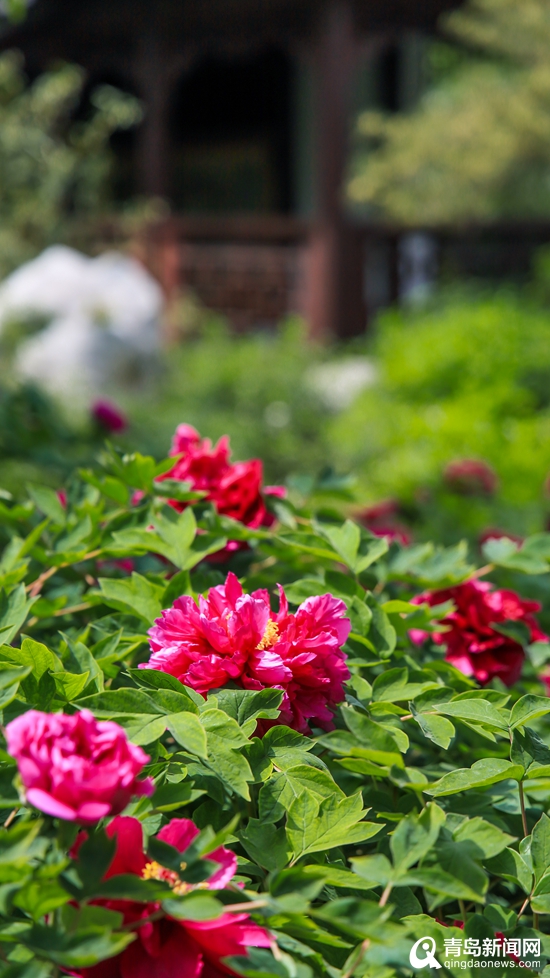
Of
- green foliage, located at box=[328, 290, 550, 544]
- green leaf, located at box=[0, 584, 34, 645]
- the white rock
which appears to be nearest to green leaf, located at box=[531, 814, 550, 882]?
green leaf, located at box=[0, 584, 34, 645]

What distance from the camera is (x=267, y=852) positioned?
2.82 feet

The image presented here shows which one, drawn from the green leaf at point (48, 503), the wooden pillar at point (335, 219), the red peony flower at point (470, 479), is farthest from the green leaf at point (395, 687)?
the wooden pillar at point (335, 219)

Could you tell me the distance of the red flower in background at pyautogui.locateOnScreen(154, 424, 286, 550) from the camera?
140cm

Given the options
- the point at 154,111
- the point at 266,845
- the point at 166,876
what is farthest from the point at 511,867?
the point at 154,111

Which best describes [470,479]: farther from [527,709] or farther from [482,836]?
[482,836]

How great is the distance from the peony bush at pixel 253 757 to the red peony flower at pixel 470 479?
86.1 inches

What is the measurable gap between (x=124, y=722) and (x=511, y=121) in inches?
364

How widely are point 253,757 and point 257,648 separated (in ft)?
0.35

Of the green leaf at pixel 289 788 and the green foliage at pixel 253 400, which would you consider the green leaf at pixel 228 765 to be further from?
the green foliage at pixel 253 400

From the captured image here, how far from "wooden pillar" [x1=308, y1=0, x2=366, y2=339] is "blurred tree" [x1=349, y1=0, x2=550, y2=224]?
475 millimetres

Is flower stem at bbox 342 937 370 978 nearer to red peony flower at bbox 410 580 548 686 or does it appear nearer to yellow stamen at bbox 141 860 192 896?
yellow stamen at bbox 141 860 192 896

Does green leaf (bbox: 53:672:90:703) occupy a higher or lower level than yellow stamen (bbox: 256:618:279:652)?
lower

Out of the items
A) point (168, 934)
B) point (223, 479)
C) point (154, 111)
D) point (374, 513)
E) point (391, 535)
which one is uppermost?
point (154, 111)

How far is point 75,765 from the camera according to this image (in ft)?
2.29
